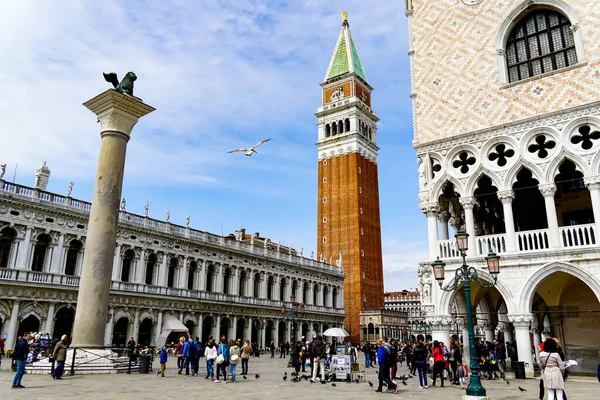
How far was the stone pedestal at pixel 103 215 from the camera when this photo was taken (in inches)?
573

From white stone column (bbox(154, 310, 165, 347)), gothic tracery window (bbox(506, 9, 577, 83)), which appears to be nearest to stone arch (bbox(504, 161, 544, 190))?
gothic tracery window (bbox(506, 9, 577, 83))

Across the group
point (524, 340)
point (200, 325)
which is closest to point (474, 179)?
point (524, 340)

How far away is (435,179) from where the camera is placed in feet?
60.7

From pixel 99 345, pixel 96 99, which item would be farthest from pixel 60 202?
pixel 99 345

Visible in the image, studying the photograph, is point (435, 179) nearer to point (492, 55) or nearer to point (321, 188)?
point (492, 55)

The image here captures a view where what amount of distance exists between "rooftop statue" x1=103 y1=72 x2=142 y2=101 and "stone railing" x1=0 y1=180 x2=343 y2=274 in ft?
47.5

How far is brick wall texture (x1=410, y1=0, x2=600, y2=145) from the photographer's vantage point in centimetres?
1639

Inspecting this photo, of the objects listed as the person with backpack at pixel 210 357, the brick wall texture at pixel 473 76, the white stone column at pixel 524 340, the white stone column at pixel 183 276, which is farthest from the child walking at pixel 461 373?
the white stone column at pixel 183 276

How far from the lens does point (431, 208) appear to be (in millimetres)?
18219

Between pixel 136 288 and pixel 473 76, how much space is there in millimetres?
27372

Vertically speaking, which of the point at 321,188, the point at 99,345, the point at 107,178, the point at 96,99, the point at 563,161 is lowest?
the point at 99,345

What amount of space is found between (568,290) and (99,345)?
56.3 ft

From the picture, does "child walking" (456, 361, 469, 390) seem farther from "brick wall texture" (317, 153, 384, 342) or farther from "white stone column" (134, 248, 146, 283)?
"brick wall texture" (317, 153, 384, 342)

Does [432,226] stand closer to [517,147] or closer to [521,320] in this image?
[517,147]
